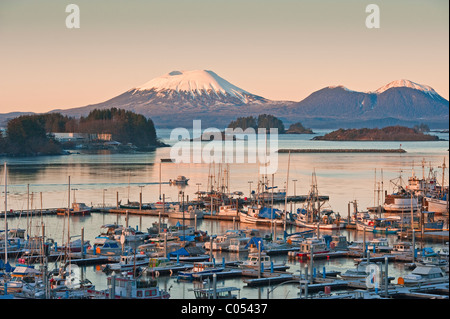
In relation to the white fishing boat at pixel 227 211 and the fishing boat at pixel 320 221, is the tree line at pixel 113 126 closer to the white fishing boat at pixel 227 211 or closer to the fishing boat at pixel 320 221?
the white fishing boat at pixel 227 211

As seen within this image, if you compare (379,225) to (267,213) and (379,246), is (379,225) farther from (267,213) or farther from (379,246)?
(379,246)

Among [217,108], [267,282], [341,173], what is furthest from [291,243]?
[217,108]

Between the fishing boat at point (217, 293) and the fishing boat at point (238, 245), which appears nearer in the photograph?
the fishing boat at point (217, 293)

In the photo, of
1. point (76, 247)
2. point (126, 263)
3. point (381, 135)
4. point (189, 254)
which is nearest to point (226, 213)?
point (76, 247)

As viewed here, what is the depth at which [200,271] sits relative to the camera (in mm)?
7422

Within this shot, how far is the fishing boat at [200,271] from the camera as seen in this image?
7.39m

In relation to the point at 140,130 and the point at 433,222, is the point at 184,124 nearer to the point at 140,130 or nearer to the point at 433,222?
the point at 140,130

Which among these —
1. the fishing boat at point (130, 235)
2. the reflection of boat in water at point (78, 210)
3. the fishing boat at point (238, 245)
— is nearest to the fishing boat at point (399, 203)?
the fishing boat at point (238, 245)

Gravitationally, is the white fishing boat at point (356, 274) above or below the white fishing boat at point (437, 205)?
below

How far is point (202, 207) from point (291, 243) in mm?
5392

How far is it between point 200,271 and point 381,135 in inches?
2135

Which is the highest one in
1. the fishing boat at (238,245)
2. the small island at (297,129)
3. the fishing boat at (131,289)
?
the small island at (297,129)

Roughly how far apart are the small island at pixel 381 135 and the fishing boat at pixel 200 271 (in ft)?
166

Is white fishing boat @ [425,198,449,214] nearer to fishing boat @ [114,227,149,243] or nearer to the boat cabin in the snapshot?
fishing boat @ [114,227,149,243]
